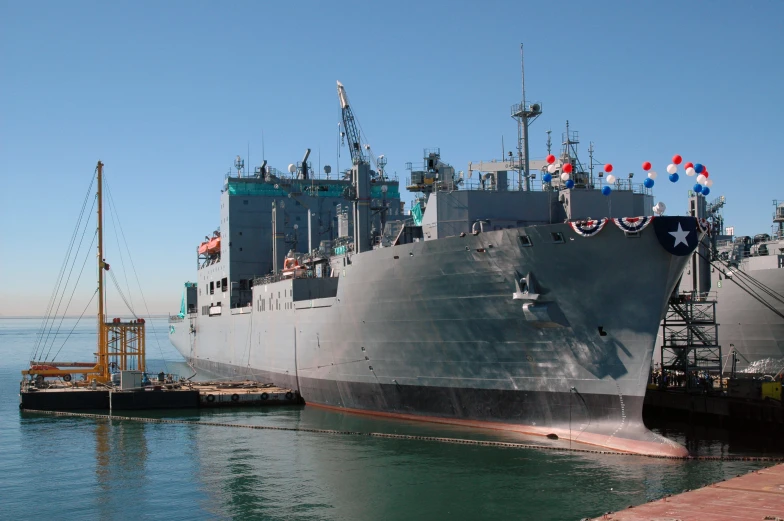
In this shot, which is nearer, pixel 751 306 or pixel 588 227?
pixel 588 227

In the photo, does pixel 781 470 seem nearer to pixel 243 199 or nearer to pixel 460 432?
pixel 460 432

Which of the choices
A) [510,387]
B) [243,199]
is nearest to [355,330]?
[510,387]

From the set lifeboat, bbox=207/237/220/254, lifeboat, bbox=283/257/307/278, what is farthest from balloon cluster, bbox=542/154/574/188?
lifeboat, bbox=207/237/220/254

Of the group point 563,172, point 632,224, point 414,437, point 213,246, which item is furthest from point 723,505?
point 213,246

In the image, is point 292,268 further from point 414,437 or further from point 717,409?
point 717,409

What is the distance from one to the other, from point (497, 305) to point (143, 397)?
57.8 ft

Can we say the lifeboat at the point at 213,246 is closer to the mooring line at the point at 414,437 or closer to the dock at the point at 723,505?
the mooring line at the point at 414,437

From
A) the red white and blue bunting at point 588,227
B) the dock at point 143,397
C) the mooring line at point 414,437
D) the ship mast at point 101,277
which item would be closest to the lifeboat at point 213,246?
the ship mast at point 101,277

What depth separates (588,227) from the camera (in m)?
20.4

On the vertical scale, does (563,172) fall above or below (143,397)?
above

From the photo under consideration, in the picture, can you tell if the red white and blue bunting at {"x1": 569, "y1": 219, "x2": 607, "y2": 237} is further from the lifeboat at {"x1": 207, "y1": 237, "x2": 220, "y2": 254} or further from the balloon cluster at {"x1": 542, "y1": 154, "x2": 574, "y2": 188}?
the lifeboat at {"x1": 207, "y1": 237, "x2": 220, "y2": 254}

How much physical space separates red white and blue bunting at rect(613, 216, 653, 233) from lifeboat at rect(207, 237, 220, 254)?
32531mm

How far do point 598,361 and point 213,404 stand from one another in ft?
60.4

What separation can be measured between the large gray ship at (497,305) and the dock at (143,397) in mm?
1617
